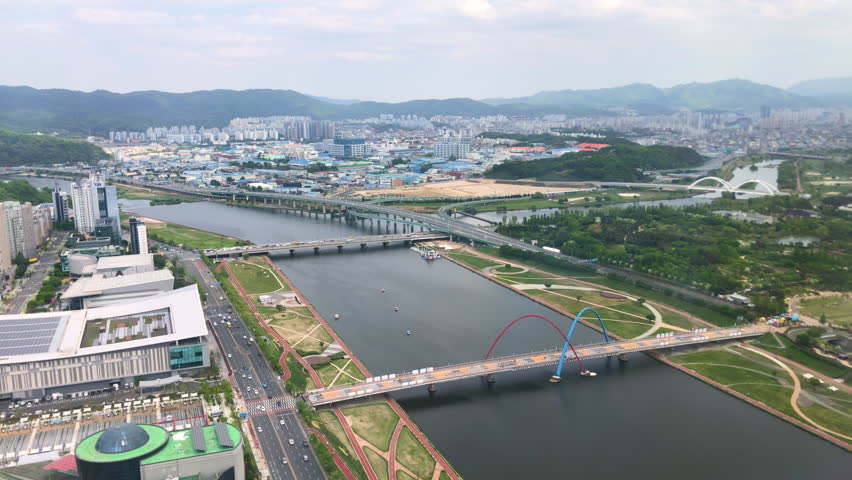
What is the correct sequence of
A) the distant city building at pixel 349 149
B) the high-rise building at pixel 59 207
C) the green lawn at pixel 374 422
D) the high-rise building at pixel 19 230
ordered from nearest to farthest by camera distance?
the green lawn at pixel 374 422 → the high-rise building at pixel 19 230 → the high-rise building at pixel 59 207 → the distant city building at pixel 349 149

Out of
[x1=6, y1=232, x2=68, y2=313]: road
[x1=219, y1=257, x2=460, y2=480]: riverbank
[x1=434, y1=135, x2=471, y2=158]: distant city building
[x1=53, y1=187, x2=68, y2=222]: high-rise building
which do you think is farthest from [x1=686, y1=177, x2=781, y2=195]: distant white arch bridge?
[x1=53, y1=187, x2=68, y2=222]: high-rise building

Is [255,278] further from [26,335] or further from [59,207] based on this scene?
[59,207]

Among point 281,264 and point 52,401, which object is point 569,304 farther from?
point 52,401

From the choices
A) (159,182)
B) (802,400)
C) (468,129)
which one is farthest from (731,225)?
(468,129)

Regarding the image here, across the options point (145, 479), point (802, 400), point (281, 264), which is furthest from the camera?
point (281, 264)

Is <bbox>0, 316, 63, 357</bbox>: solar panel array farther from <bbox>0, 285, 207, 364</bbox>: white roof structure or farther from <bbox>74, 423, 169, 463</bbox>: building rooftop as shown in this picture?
<bbox>74, 423, 169, 463</bbox>: building rooftop

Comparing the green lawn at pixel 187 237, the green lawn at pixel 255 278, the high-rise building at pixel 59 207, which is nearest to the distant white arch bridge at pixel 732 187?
the green lawn at pixel 255 278

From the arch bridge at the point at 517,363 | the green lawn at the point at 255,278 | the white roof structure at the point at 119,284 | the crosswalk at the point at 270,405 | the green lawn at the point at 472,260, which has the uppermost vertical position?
the white roof structure at the point at 119,284

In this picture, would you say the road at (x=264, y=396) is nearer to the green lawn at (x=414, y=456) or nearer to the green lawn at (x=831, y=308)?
the green lawn at (x=414, y=456)
